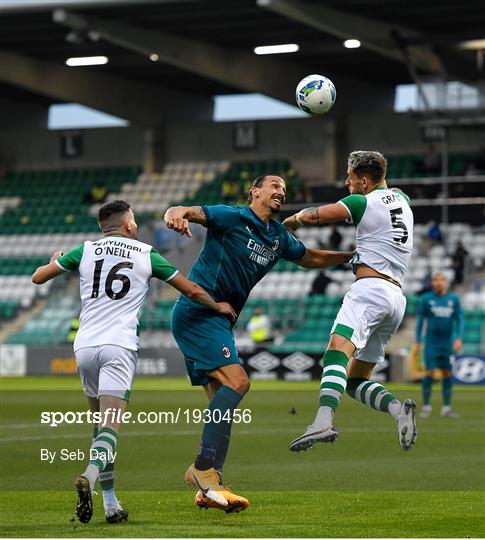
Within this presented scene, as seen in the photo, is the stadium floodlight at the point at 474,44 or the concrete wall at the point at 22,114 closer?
the stadium floodlight at the point at 474,44

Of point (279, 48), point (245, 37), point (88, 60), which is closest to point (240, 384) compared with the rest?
point (245, 37)

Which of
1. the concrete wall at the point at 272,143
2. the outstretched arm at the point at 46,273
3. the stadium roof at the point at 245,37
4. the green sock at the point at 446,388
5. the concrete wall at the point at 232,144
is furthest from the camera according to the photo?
the concrete wall at the point at 272,143

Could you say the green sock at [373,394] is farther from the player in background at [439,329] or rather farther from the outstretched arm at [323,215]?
the player in background at [439,329]

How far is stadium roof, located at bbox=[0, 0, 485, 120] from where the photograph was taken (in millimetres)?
34594

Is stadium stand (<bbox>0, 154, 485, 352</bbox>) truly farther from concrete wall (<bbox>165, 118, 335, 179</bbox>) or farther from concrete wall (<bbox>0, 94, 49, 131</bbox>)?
concrete wall (<bbox>0, 94, 49, 131</bbox>)

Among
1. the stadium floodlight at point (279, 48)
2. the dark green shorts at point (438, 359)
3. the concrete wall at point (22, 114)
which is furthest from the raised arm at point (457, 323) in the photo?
the concrete wall at point (22, 114)

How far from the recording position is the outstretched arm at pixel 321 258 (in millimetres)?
10617

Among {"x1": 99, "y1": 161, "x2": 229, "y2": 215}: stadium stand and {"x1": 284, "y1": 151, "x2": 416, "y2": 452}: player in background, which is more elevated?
{"x1": 99, "y1": 161, "x2": 229, "y2": 215}: stadium stand

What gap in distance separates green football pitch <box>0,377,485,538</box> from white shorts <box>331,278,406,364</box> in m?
1.43

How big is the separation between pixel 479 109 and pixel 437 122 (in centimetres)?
123

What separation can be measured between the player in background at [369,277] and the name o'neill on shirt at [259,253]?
313 mm

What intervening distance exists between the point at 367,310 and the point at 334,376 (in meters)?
0.61

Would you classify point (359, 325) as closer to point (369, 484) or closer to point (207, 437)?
point (207, 437)

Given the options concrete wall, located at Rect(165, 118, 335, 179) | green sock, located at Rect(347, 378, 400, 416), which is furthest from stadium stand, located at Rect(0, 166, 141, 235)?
green sock, located at Rect(347, 378, 400, 416)
